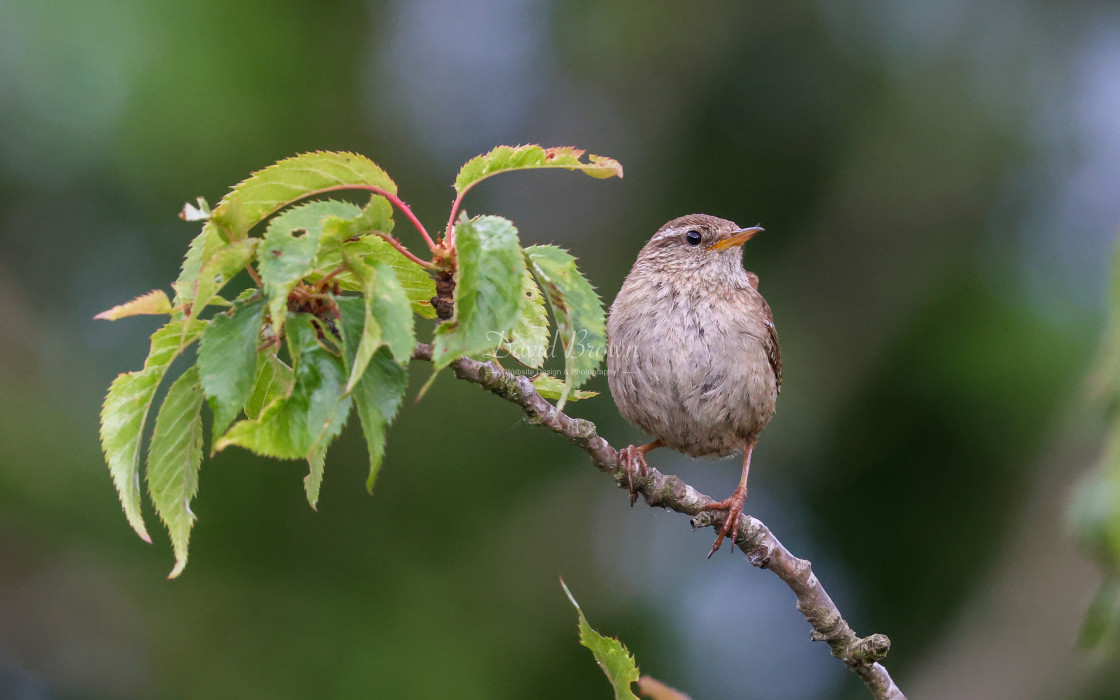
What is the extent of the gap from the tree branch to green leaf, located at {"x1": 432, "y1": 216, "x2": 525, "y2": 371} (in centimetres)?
57

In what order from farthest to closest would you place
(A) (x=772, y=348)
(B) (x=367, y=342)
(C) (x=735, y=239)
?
(C) (x=735, y=239), (A) (x=772, y=348), (B) (x=367, y=342)

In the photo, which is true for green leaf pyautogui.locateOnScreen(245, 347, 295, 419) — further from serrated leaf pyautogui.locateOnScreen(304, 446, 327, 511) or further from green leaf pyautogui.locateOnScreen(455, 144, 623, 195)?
green leaf pyautogui.locateOnScreen(455, 144, 623, 195)

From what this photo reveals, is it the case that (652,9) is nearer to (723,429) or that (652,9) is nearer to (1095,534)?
(723,429)

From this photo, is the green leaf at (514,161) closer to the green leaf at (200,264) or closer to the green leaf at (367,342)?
the green leaf at (367,342)

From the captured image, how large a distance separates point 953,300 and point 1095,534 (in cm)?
599

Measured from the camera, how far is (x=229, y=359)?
1920 millimetres

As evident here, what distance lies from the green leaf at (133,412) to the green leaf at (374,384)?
0.33m

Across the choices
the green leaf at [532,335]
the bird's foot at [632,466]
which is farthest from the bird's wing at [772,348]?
the green leaf at [532,335]

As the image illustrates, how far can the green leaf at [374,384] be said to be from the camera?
1847 mm

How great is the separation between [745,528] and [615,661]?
1004mm

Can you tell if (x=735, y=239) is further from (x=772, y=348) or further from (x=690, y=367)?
(x=690, y=367)

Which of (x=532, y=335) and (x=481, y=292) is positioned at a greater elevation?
(x=481, y=292)

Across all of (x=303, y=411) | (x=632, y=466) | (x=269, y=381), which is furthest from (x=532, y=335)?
(x=303, y=411)

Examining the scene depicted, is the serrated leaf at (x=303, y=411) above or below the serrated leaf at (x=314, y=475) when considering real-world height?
above
